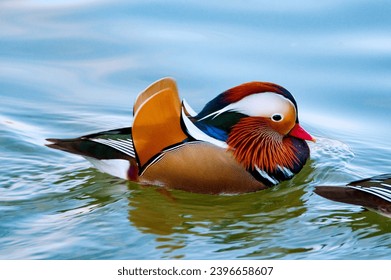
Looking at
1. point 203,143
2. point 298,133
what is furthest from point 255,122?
point 203,143

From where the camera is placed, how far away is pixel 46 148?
7.39m

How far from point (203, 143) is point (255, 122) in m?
0.45

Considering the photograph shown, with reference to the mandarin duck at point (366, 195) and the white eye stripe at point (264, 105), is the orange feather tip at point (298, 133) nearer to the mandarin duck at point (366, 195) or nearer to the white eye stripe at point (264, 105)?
the white eye stripe at point (264, 105)

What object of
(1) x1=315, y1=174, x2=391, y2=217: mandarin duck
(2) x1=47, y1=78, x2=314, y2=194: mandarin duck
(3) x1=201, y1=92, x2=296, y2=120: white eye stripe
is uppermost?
(3) x1=201, y1=92, x2=296, y2=120: white eye stripe

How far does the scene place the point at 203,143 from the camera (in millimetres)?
6656

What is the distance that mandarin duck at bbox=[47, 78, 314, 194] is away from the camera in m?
6.63

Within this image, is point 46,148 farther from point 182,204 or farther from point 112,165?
point 182,204

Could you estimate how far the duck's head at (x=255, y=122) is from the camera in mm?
6805

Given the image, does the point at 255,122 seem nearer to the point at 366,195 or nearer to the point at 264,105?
the point at 264,105

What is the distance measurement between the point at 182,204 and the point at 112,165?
541mm

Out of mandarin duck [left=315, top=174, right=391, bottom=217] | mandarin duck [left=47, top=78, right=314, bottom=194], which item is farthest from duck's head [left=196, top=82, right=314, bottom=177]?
mandarin duck [left=315, top=174, right=391, bottom=217]

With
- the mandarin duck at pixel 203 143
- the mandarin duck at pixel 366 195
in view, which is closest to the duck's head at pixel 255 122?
the mandarin duck at pixel 203 143

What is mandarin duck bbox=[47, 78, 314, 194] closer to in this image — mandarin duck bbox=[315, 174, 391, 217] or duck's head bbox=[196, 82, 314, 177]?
duck's head bbox=[196, 82, 314, 177]

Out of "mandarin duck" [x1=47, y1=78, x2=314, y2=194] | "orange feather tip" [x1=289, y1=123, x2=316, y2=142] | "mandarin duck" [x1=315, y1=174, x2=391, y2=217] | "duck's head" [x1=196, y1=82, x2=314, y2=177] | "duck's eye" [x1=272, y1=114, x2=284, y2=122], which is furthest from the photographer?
"orange feather tip" [x1=289, y1=123, x2=316, y2=142]
